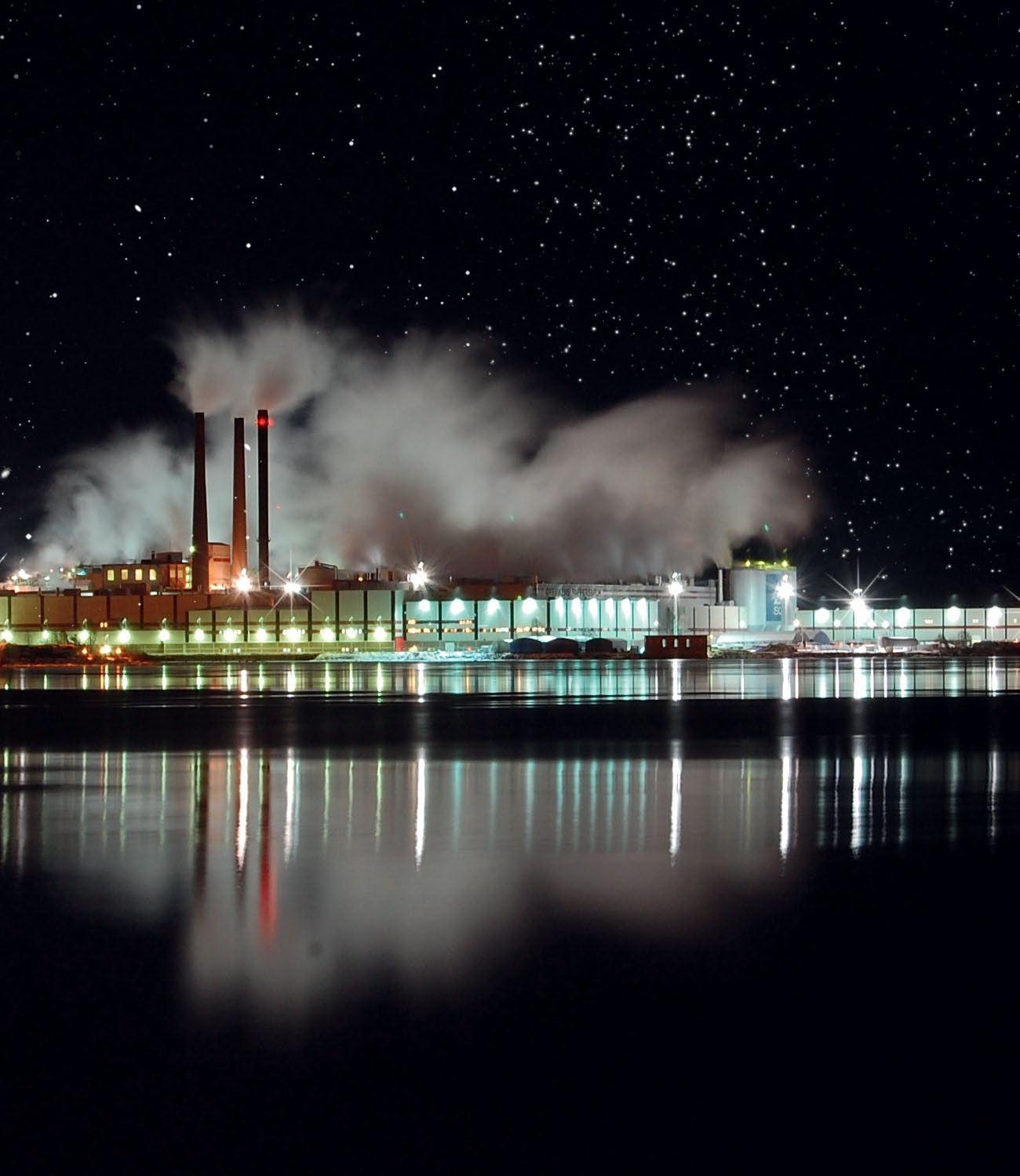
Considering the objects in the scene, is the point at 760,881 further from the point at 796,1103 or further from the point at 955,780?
the point at 955,780

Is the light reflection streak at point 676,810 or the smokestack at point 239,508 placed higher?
the smokestack at point 239,508

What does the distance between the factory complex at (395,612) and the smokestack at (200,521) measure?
0.12 metres

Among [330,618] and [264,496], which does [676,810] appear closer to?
[330,618]

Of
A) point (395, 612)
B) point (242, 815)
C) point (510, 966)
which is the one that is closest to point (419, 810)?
point (242, 815)

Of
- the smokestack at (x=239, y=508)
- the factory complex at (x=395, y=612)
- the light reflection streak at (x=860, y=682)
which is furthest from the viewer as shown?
the smokestack at (x=239, y=508)

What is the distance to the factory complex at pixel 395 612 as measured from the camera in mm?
103375

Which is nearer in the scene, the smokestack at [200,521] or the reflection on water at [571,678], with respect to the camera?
the reflection on water at [571,678]

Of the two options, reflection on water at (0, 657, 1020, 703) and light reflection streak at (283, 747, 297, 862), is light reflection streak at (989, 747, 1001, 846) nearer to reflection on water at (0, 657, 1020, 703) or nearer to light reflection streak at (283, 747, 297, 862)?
light reflection streak at (283, 747, 297, 862)

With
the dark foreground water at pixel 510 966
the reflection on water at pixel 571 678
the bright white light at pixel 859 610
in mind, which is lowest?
the reflection on water at pixel 571 678

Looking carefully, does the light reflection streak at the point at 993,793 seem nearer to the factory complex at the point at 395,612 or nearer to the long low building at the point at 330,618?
the factory complex at the point at 395,612

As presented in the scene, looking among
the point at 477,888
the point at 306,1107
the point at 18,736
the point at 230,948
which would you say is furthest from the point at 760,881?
the point at 18,736

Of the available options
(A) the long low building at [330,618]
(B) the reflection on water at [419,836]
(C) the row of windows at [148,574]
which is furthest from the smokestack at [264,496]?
(B) the reflection on water at [419,836]

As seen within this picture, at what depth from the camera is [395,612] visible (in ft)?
341

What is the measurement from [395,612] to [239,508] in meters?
16.3
